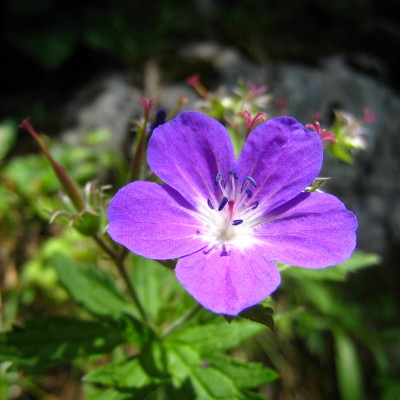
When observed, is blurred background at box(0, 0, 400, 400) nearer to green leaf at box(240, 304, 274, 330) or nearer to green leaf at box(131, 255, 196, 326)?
green leaf at box(131, 255, 196, 326)

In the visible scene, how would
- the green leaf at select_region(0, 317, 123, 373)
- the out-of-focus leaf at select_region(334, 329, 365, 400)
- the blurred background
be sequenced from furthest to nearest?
the blurred background → the out-of-focus leaf at select_region(334, 329, 365, 400) → the green leaf at select_region(0, 317, 123, 373)

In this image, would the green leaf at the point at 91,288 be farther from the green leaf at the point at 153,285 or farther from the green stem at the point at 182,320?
the green stem at the point at 182,320

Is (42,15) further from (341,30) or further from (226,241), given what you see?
(226,241)

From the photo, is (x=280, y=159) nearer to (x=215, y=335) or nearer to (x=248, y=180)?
(x=248, y=180)

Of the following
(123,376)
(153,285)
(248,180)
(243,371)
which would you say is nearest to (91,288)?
(153,285)

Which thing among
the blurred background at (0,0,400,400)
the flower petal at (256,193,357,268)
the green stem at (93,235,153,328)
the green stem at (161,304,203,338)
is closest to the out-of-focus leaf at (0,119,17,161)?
the blurred background at (0,0,400,400)

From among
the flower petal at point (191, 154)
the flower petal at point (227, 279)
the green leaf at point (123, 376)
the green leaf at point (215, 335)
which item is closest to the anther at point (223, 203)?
the flower petal at point (191, 154)
